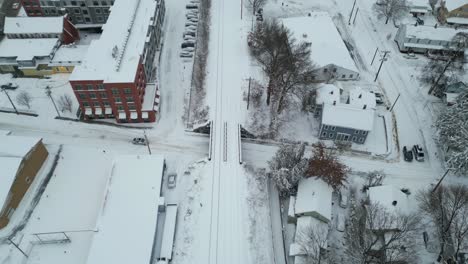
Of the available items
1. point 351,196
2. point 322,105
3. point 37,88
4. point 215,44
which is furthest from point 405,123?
point 37,88

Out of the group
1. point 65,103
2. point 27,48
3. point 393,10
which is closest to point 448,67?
point 393,10

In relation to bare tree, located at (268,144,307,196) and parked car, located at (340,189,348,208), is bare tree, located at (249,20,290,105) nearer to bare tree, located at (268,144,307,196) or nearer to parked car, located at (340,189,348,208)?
bare tree, located at (268,144,307,196)

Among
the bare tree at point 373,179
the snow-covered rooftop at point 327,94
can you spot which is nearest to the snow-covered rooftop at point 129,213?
the snow-covered rooftop at point 327,94

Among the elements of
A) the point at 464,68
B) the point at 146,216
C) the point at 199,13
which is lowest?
the point at 146,216

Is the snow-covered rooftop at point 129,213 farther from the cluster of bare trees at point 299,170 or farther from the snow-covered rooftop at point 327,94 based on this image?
the snow-covered rooftop at point 327,94

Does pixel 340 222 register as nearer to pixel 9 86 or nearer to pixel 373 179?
pixel 373 179

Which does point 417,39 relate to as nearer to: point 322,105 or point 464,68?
point 464,68

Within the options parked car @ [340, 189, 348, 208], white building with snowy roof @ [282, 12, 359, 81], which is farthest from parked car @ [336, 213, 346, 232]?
white building with snowy roof @ [282, 12, 359, 81]
